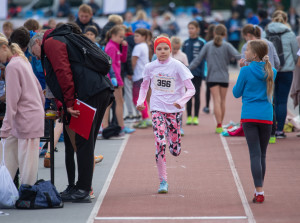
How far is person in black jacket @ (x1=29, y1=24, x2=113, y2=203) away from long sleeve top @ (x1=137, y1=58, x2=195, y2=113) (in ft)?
2.43

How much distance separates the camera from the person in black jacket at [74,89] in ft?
24.4

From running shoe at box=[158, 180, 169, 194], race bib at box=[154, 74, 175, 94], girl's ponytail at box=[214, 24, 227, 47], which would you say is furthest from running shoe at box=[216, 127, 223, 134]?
running shoe at box=[158, 180, 169, 194]

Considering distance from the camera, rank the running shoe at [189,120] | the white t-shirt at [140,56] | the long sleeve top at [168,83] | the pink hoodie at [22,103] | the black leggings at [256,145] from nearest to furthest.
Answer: the pink hoodie at [22,103] < the black leggings at [256,145] < the long sleeve top at [168,83] < the white t-shirt at [140,56] < the running shoe at [189,120]

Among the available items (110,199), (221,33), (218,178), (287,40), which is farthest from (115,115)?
(110,199)

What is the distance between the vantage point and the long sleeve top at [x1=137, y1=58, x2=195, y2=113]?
838 cm

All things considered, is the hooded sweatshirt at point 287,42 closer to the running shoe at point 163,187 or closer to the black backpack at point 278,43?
the black backpack at point 278,43

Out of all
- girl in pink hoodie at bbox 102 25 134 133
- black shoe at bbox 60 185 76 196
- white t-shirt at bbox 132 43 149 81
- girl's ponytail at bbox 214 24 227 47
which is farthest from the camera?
white t-shirt at bbox 132 43 149 81

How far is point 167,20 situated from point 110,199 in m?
21.7

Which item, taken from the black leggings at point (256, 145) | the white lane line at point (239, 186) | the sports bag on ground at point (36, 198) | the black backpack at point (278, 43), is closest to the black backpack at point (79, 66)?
the sports bag on ground at point (36, 198)

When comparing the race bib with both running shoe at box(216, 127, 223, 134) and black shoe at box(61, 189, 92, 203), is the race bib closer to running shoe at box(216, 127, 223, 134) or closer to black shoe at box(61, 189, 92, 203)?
black shoe at box(61, 189, 92, 203)

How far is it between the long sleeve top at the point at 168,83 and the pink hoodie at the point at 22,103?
4.65ft

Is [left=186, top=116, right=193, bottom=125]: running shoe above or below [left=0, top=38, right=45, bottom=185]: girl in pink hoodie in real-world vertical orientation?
below

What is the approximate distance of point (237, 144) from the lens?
12016mm

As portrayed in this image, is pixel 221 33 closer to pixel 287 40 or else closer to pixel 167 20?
pixel 287 40
